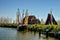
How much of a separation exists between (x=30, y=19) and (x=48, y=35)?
68444 millimetres

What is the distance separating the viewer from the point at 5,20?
189m

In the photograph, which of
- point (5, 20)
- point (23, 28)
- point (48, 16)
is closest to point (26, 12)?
point (48, 16)

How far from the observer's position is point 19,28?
70500 mm

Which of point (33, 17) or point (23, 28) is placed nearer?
point (23, 28)

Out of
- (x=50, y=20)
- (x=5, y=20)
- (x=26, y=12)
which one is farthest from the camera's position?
(x=5, y=20)

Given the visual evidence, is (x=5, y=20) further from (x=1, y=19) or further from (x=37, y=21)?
(x=37, y=21)

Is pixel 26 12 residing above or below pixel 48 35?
above

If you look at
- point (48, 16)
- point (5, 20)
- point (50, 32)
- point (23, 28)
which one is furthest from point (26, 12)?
point (5, 20)

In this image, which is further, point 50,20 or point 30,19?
point 30,19

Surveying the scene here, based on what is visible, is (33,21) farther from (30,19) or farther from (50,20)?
(50,20)

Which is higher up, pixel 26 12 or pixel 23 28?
pixel 26 12

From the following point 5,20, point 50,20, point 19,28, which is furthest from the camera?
point 5,20

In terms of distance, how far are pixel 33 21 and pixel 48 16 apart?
1109 inches

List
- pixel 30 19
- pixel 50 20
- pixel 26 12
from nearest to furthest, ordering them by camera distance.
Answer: pixel 50 20, pixel 26 12, pixel 30 19
